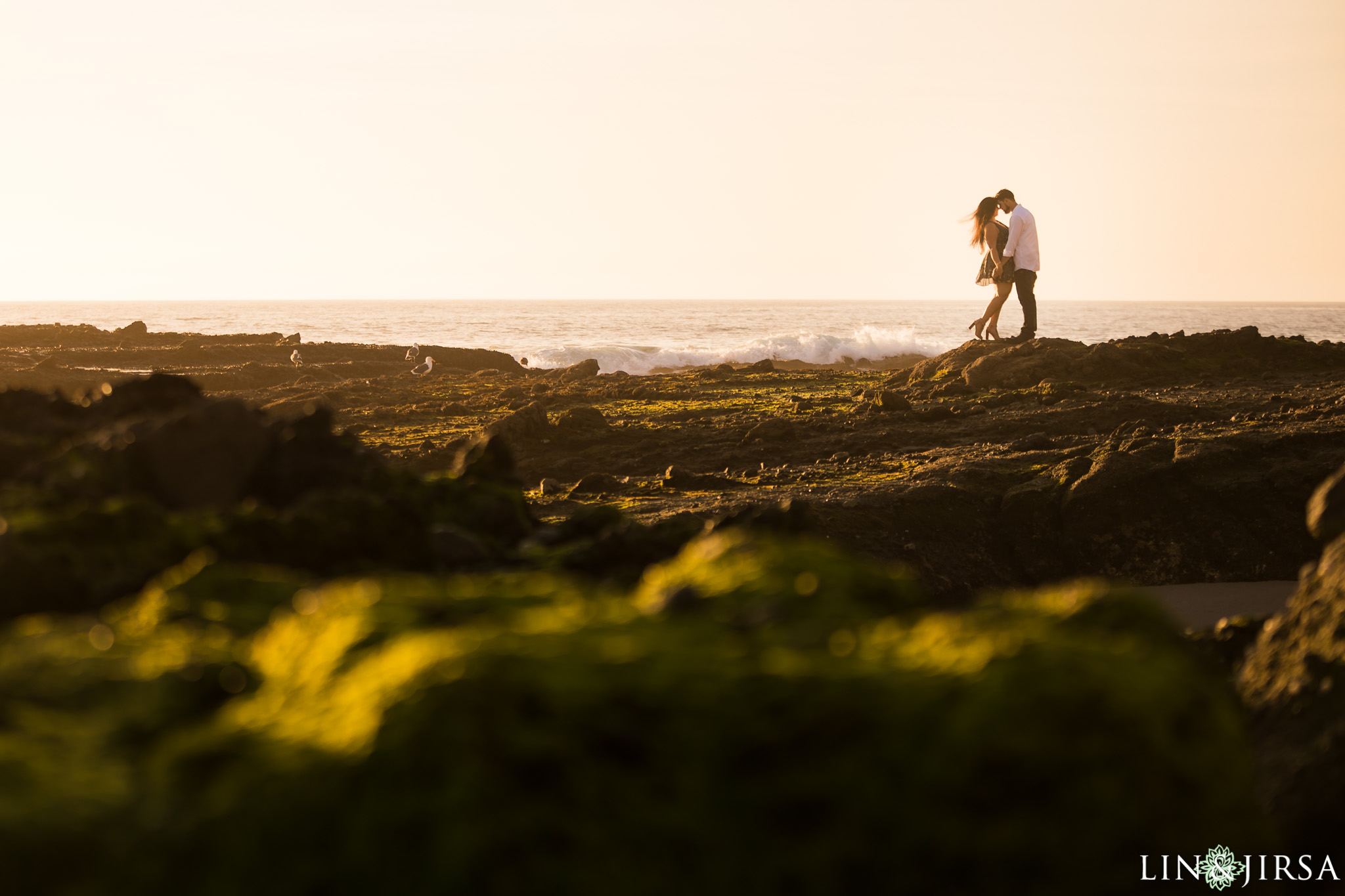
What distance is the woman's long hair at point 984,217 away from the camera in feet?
53.7

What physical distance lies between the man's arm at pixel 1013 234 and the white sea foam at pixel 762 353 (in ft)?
73.5

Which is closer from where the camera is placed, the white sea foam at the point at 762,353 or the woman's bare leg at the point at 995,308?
the woman's bare leg at the point at 995,308

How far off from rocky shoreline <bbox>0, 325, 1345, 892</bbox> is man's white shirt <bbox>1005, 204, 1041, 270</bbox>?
645 centimetres

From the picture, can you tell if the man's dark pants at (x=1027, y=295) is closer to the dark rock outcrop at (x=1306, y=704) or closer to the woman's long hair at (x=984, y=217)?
the woman's long hair at (x=984, y=217)

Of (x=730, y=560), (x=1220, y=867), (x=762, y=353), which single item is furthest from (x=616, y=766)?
(x=762, y=353)

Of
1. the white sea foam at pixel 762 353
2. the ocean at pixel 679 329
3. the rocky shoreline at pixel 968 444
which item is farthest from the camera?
the ocean at pixel 679 329

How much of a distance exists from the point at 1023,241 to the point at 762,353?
26.8 metres

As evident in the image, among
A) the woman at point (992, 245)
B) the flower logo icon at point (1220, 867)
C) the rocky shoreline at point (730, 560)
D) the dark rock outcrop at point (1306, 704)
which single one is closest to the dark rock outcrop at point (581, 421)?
the rocky shoreline at point (730, 560)

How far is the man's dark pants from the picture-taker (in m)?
16.3

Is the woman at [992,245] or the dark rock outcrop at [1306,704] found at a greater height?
the woman at [992,245]

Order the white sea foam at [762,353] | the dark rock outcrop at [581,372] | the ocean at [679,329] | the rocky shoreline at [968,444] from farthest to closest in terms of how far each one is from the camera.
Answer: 1. the ocean at [679,329]
2. the white sea foam at [762,353]
3. the dark rock outcrop at [581,372]
4. the rocky shoreline at [968,444]

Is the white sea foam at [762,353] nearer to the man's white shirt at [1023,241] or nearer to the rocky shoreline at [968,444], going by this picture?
the rocky shoreline at [968,444]

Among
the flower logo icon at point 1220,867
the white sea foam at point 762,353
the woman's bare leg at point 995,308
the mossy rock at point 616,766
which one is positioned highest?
the woman's bare leg at point 995,308

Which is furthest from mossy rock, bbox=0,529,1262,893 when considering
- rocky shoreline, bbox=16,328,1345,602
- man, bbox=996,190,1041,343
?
man, bbox=996,190,1041,343
